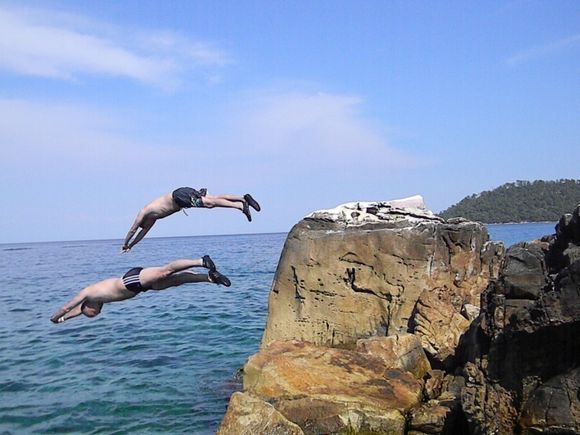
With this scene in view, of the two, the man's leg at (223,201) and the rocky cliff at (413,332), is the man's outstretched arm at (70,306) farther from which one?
the rocky cliff at (413,332)

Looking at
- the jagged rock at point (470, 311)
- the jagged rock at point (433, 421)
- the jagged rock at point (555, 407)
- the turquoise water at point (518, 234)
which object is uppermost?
the turquoise water at point (518, 234)

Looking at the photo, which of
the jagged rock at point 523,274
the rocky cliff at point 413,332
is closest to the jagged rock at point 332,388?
the rocky cliff at point 413,332

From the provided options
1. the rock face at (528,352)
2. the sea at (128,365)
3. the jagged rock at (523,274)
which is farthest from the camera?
the sea at (128,365)

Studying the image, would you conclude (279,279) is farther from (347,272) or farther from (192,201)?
(192,201)

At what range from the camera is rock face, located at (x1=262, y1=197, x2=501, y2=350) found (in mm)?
11711

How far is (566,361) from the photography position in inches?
280

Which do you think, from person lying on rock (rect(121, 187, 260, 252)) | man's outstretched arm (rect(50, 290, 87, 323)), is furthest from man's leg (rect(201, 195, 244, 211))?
man's outstretched arm (rect(50, 290, 87, 323))

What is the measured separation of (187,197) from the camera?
26.8ft

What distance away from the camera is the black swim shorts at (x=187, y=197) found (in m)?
8.16

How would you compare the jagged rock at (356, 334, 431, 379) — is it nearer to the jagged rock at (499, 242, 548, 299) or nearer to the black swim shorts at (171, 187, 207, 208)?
the jagged rock at (499, 242, 548, 299)

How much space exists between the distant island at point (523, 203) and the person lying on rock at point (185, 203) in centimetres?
11256

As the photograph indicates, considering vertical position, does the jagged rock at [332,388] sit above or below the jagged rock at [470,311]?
below

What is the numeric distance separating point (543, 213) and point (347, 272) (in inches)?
4810

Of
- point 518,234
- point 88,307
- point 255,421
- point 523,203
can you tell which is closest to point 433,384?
point 255,421
